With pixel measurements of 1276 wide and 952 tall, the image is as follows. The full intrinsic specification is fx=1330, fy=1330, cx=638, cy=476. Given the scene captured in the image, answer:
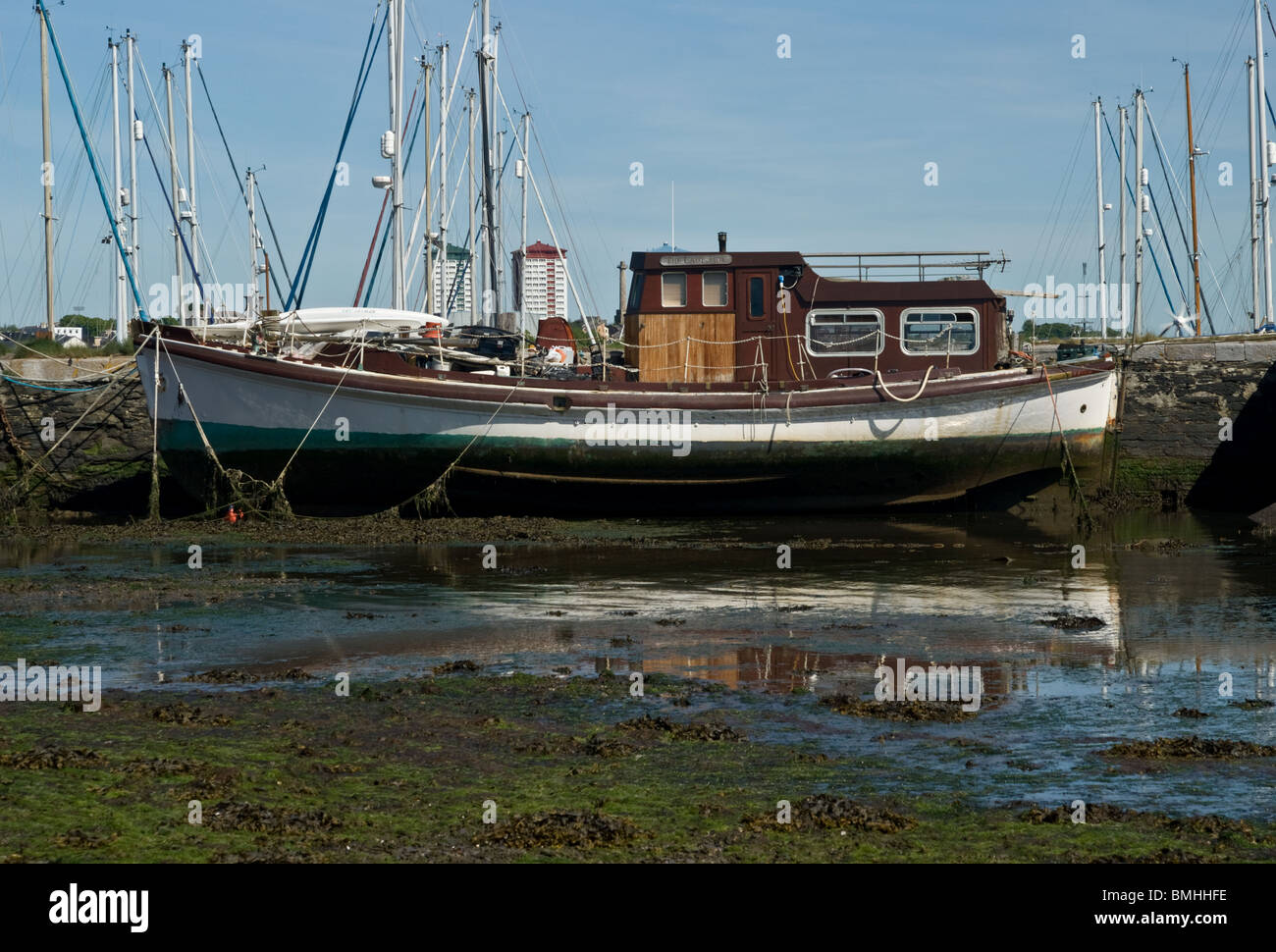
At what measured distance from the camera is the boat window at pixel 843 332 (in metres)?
21.4

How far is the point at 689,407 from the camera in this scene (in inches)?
792

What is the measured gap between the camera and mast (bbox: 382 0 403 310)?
2448cm

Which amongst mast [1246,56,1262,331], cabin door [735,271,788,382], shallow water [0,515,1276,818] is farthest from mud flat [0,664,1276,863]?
mast [1246,56,1262,331]

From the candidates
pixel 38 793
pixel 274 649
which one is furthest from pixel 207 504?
pixel 38 793

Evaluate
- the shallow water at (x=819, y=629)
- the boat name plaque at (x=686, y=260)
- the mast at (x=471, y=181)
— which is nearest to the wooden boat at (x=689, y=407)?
the boat name plaque at (x=686, y=260)

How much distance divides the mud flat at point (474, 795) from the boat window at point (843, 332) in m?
13.7

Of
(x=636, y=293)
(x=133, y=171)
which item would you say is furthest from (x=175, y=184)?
(x=636, y=293)

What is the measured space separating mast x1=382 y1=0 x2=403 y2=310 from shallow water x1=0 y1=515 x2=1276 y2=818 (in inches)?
359

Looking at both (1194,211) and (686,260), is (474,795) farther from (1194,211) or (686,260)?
(1194,211)

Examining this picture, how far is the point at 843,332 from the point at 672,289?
2.85 metres

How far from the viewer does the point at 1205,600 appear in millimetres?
12492

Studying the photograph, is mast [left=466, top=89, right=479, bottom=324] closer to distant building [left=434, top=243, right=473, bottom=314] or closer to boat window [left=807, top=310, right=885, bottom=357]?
distant building [left=434, top=243, right=473, bottom=314]
